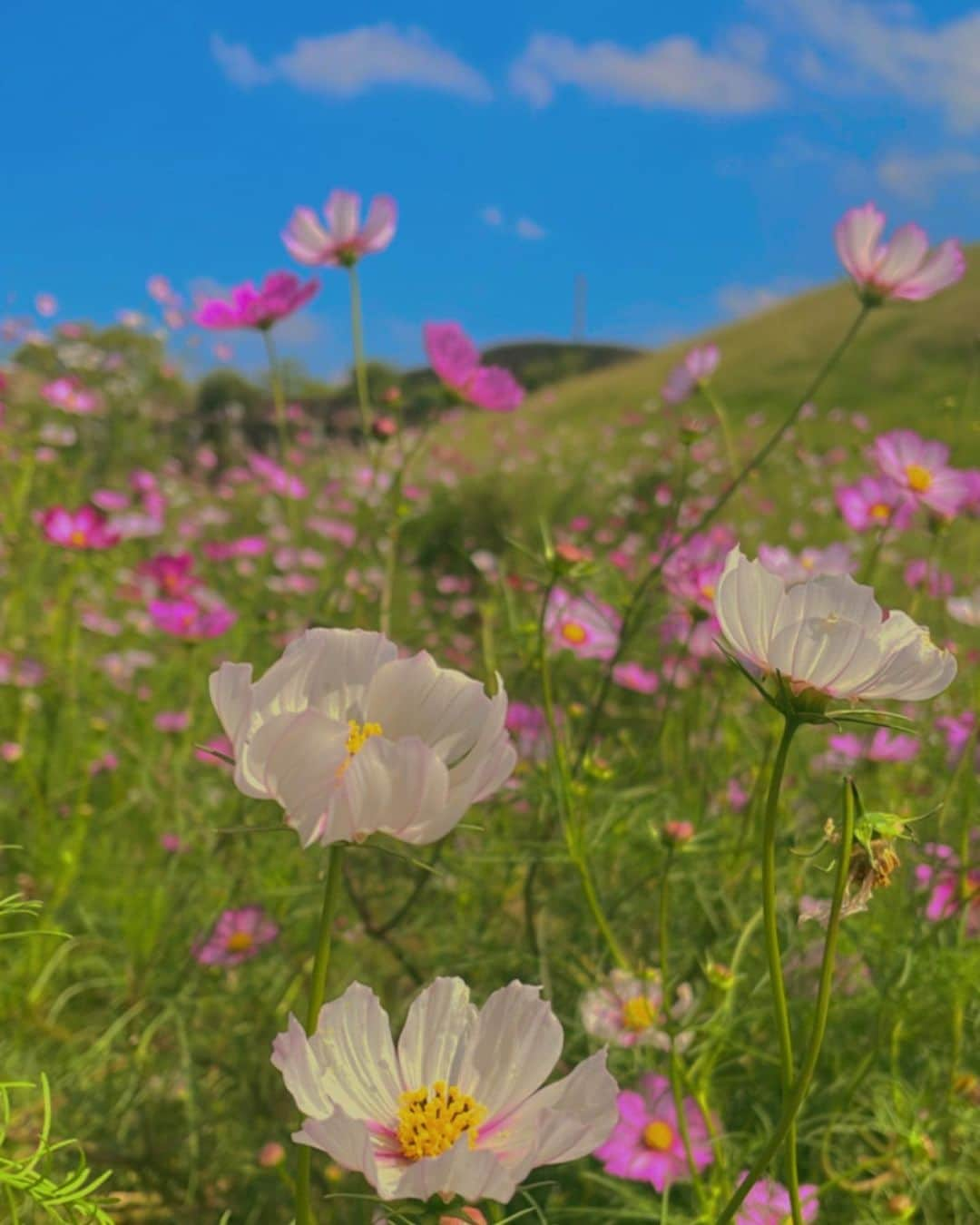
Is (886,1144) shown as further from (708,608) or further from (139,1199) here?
(139,1199)

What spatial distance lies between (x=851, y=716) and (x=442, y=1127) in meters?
0.18

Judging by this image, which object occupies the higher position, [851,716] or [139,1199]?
[851,716]

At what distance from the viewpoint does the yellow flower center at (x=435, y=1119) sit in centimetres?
33

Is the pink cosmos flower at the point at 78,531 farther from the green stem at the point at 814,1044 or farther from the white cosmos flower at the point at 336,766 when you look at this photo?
the green stem at the point at 814,1044

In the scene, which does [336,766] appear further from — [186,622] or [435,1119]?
[186,622]

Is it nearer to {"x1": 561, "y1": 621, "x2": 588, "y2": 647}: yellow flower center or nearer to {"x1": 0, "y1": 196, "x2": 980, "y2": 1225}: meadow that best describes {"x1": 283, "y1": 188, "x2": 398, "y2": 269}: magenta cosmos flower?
{"x1": 0, "y1": 196, "x2": 980, "y2": 1225}: meadow

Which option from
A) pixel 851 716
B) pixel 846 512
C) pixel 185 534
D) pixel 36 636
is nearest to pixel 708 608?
pixel 846 512

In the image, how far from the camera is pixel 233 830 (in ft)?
1.01

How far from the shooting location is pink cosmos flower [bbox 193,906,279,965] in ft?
3.17

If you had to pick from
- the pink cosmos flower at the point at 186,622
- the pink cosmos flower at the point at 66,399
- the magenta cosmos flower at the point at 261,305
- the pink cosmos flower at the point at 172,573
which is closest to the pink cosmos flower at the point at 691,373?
the magenta cosmos flower at the point at 261,305

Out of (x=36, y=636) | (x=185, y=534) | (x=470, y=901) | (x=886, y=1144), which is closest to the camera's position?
(x=886, y=1144)

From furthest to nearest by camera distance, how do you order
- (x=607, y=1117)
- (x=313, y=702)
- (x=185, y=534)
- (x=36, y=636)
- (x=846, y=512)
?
(x=185, y=534) < (x=36, y=636) < (x=846, y=512) < (x=313, y=702) < (x=607, y=1117)

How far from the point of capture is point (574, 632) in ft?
3.62

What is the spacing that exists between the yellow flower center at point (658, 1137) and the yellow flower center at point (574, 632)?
473mm
